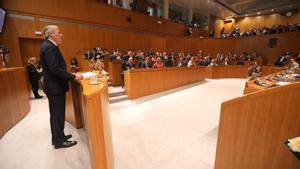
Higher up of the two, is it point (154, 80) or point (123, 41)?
point (123, 41)

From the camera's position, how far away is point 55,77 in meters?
2.29

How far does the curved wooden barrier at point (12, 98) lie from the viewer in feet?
9.55

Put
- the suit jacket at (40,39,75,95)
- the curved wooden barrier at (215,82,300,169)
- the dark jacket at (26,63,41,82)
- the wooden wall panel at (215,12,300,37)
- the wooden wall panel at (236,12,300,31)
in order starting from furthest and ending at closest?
the wooden wall panel at (215,12,300,37) → the wooden wall panel at (236,12,300,31) → the dark jacket at (26,63,41,82) → the suit jacket at (40,39,75,95) → the curved wooden barrier at (215,82,300,169)

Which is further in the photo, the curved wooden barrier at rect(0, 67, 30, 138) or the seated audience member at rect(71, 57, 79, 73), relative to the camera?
the seated audience member at rect(71, 57, 79, 73)

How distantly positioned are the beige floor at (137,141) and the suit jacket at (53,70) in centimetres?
93

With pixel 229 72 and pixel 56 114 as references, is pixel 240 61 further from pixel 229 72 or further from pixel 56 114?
pixel 56 114

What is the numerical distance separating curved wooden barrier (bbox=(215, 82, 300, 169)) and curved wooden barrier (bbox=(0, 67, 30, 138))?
3.41 metres

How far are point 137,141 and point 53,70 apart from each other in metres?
1.68

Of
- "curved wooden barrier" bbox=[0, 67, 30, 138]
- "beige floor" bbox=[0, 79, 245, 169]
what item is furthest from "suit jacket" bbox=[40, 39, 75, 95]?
"curved wooden barrier" bbox=[0, 67, 30, 138]

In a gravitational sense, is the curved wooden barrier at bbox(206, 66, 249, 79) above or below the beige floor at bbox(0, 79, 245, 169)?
above

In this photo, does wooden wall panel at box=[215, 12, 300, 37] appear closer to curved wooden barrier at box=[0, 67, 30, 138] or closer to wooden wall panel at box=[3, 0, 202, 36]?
wooden wall panel at box=[3, 0, 202, 36]

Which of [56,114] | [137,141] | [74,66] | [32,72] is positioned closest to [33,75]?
[32,72]

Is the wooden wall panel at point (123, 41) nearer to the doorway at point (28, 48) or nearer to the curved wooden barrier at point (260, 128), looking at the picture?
the doorway at point (28, 48)

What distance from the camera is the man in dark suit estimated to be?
7.00 feet
